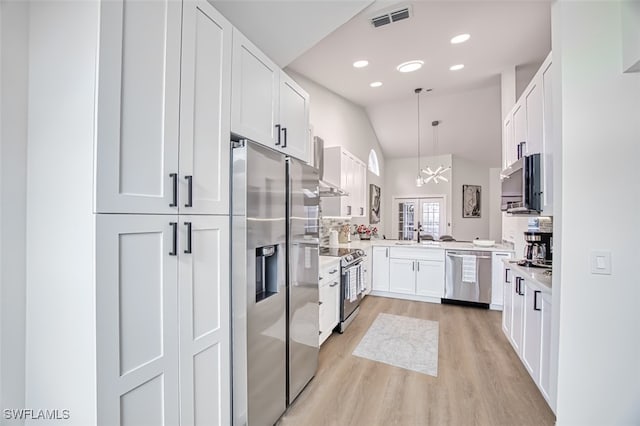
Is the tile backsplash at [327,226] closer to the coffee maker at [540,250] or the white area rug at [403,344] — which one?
the white area rug at [403,344]

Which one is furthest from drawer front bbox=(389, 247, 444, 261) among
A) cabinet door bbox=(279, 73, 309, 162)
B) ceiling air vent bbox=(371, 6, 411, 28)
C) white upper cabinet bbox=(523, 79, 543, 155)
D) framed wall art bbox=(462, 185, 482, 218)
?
framed wall art bbox=(462, 185, 482, 218)

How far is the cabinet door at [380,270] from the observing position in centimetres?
486

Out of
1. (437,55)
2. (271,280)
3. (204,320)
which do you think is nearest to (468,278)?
(437,55)

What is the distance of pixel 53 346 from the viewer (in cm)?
104

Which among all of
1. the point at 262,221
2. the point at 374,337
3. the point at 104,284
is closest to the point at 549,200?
the point at 262,221

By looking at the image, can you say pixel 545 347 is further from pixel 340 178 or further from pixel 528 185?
pixel 340 178

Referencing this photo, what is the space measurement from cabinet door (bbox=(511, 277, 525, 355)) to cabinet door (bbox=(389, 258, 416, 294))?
1893 millimetres

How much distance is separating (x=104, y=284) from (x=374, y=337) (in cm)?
293

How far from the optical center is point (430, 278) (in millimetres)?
4570

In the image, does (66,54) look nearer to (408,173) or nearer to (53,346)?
(53,346)

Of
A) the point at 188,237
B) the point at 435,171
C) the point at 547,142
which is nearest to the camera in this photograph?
the point at 188,237

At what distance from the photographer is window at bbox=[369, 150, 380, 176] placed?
6.98 m

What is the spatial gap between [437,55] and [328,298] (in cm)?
334

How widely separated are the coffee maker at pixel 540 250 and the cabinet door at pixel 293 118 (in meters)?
2.38
